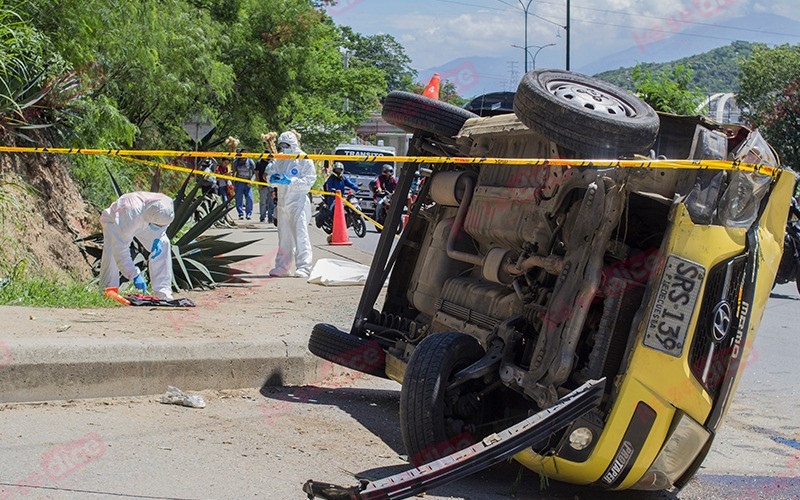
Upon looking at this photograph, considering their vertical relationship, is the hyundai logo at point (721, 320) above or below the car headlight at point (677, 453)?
above

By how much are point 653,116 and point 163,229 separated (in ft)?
16.8

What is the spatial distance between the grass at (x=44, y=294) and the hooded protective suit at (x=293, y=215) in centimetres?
396

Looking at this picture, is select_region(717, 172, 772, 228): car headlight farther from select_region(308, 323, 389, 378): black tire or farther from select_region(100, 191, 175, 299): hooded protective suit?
select_region(100, 191, 175, 299): hooded protective suit

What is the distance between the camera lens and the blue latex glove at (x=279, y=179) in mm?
12070

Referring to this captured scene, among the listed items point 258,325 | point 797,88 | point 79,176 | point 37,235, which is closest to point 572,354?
point 258,325

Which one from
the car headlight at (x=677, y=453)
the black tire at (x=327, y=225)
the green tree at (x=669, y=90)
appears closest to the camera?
the car headlight at (x=677, y=453)

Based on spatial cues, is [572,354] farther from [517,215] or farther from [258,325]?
[258,325]

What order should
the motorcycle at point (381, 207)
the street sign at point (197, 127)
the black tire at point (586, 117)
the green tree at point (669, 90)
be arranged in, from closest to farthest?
the black tire at point (586, 117) → the green tree at point (669, 90) → the street sign at point (197, 127) → the motorcycle at point (381, 207)

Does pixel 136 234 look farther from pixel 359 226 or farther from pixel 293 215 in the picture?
pixel 359 226

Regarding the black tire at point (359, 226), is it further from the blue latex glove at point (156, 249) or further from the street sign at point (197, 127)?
the blue latex glove at point (156, 249)

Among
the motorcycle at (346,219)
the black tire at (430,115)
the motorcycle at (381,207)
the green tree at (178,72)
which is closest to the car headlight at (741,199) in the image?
the black tire at (430,115)

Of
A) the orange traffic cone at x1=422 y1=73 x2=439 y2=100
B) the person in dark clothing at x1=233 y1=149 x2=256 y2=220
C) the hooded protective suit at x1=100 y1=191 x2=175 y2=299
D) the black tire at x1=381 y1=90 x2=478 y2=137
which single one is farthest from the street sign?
the black tire at x1=381 y1=90 x2=478 y2=137

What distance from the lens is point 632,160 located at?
4312 millimetres

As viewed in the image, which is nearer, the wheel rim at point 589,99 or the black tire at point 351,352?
the wheel rim at point 589,99
